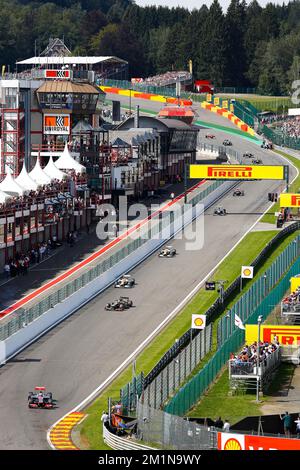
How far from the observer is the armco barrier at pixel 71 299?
72812mm

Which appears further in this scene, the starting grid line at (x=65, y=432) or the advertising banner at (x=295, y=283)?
the advertising banner at (x=295, y=283)

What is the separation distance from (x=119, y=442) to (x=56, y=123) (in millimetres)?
89452

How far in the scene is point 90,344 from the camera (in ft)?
249

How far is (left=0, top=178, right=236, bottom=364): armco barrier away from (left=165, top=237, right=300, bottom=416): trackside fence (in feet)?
34.0

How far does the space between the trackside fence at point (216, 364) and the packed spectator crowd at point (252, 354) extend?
2.47ft

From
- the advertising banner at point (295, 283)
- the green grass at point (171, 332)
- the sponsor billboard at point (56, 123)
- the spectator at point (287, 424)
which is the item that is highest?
the sponsor billboard at point (56, 123)

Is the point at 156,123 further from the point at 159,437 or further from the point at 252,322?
the point at 159,437

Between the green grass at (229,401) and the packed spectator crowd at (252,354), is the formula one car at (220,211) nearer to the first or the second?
the packed spectator crowd at (252,354)

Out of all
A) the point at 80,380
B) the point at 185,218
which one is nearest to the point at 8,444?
the point at 80,380

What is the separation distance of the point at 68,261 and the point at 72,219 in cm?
1183

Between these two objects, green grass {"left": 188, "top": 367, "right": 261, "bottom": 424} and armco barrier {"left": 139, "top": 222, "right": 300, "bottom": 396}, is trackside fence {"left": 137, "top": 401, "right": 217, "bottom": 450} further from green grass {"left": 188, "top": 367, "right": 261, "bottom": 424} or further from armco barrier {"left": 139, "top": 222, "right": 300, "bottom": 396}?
armco barrier {"left": 139, "top": 222, "right": 300, "bottom": 396}

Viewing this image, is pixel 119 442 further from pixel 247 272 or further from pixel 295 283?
pixel 247 272

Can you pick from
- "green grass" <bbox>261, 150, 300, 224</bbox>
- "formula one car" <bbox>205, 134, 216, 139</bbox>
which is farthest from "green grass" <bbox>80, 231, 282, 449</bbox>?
"formula one car" <bbox>205, 134, 216, 139</bbox>

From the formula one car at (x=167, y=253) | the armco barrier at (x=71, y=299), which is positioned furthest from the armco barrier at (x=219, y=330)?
the armco barrier at (x=71, y=299)
